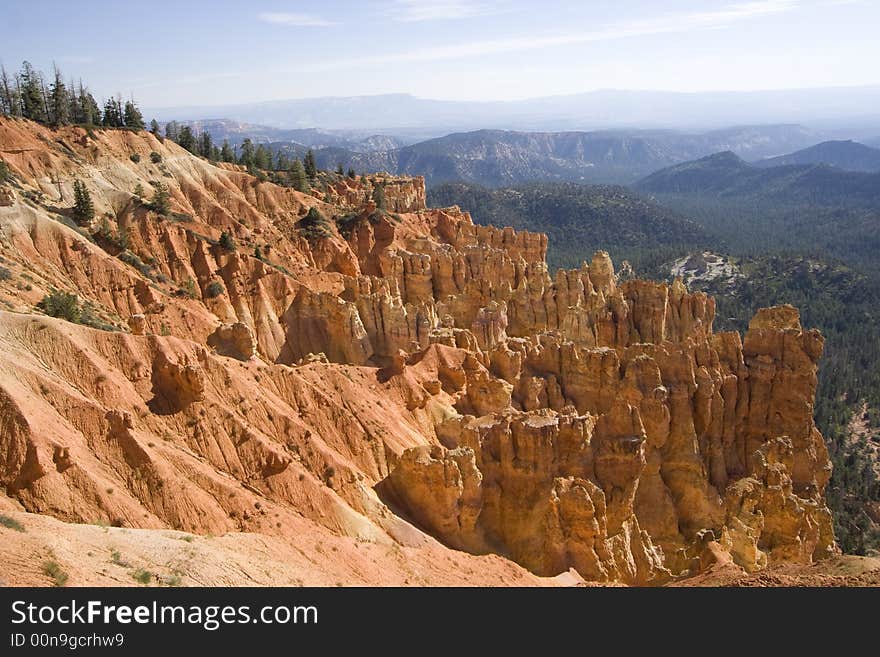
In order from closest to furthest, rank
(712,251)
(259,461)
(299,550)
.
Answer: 1. (299,550)
2. (259,461)
3. (712,251)

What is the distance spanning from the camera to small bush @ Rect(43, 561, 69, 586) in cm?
1252

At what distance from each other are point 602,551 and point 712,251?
135 m

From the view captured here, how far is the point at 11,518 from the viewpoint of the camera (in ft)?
47.2

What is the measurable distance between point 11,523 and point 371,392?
1723 cm

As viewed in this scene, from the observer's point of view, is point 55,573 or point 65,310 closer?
point 55,573

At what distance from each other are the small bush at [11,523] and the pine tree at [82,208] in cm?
3441

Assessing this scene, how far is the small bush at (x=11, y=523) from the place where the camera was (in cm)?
1400

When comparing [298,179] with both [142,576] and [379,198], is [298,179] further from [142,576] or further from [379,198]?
[142,576]

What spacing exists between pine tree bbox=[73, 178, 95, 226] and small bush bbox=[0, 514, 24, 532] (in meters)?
34.4

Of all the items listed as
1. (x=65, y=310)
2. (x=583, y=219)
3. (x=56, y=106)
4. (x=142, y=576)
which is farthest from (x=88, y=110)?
(x=583, y=219)

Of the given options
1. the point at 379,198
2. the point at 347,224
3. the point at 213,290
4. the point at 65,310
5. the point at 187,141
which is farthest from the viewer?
the point at 187,141

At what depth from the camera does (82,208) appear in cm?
4350
